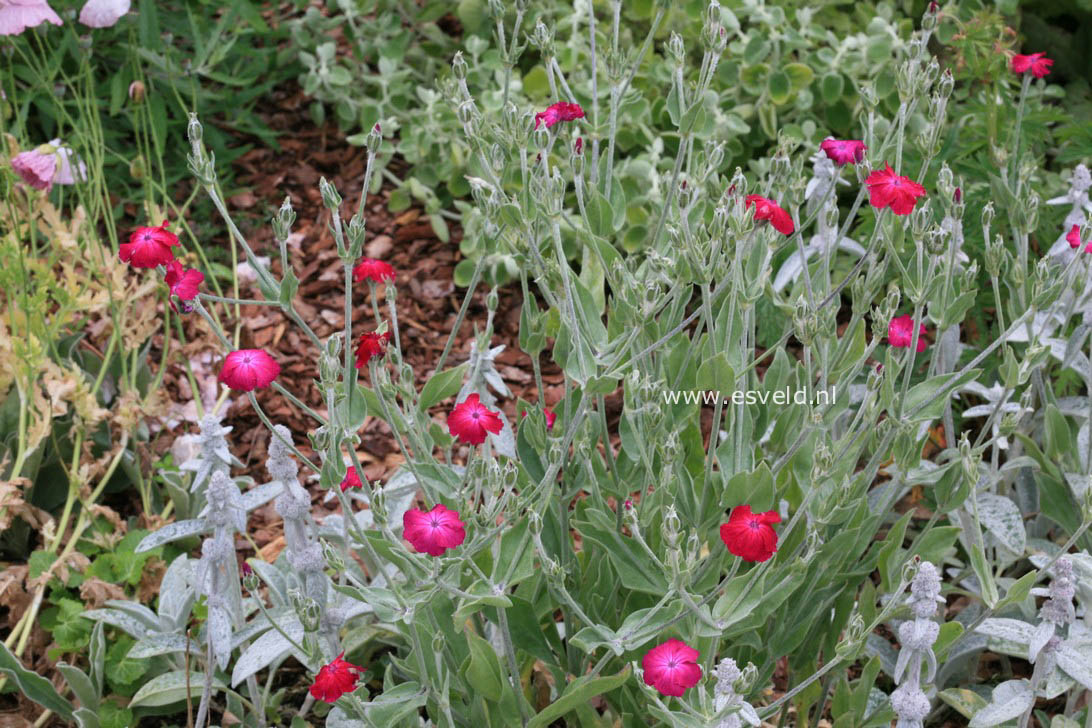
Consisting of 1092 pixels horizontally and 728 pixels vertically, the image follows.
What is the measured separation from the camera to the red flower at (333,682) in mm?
1492

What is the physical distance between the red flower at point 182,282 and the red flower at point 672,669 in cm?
75

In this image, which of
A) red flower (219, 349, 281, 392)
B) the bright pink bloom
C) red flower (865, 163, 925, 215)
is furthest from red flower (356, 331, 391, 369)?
the bright pink bloom

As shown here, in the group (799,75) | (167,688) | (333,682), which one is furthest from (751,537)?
(799,75)

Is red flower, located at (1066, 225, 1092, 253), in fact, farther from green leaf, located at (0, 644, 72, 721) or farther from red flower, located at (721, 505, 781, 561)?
green leaf, located at (0, 644, 72, 721)

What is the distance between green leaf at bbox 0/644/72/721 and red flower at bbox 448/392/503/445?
0.91 meters

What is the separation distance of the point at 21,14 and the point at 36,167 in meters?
0.32

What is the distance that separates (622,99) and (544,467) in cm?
59

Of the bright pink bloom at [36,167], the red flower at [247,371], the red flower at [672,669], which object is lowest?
the red flower at [672,669]

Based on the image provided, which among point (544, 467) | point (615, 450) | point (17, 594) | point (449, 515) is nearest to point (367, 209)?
point (615, 450)

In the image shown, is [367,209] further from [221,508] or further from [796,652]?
[796,652]

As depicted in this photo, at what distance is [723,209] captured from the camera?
1.42 meters

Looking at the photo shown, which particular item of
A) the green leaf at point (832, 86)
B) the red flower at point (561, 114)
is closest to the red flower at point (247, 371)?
the red flower at point (561, 114)

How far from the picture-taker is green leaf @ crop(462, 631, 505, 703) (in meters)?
1.59

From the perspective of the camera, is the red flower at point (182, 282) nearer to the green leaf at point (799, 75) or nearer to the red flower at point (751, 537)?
the red flower at point (751, 537)
